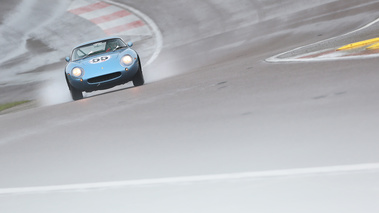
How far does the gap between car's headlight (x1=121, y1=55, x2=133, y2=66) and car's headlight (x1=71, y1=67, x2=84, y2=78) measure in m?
0.72

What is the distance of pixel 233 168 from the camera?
4809 mm

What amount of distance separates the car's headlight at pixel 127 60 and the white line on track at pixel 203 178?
6819 millimetres

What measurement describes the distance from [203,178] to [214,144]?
1165 millimetres

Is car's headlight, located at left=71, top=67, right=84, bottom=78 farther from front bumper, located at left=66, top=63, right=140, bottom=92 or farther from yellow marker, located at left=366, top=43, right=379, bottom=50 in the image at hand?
yellow marker, located at left=366, top=43, right=379, bottom=50

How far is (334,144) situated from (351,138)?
18cm


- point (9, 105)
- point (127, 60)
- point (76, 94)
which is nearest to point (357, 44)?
point (127, 60)

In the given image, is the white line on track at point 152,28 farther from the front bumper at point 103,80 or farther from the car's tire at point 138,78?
the front bumper at point 103,80

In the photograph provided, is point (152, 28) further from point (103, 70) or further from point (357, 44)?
point (357, 44)

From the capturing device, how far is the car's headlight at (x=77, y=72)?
12.1m

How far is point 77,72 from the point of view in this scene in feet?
39.8

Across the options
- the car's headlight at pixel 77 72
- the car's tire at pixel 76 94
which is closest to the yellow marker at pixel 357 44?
the car's headlight at pixel 77 72

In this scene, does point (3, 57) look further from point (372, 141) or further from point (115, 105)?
point (372, 141)

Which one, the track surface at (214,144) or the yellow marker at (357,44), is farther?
the yellow marker at (357,44)

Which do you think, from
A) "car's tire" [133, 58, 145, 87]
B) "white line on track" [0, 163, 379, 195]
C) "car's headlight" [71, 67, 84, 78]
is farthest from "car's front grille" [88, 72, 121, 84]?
"white line on track" [0, 163, 379, 195]
